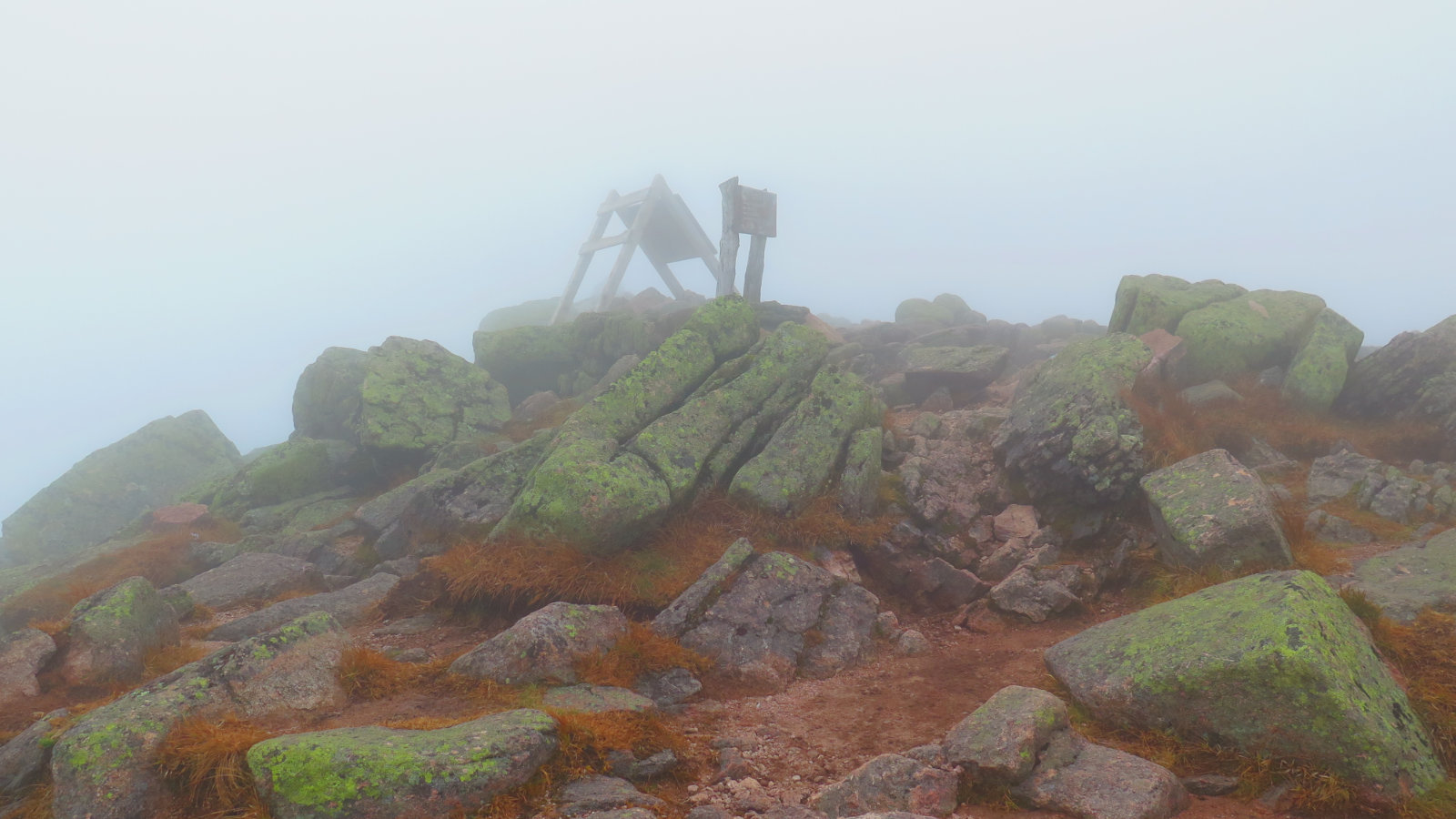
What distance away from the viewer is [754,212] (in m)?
26.2

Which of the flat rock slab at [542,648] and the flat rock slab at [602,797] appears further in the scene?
the flat rock slab at [542,648]

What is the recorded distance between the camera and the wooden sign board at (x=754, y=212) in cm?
2561

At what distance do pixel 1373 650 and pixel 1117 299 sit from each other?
14751 mm

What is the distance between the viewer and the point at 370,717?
728cm

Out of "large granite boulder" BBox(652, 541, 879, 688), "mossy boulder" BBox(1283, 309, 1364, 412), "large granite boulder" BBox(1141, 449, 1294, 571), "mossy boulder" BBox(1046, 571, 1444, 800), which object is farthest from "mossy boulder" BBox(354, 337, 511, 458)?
"mossy boulder" BBox(1283, 309, 1364, 412)

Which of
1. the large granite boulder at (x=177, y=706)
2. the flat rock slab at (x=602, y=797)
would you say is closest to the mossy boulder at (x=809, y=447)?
the flat rock slab at (x=602, y=797)

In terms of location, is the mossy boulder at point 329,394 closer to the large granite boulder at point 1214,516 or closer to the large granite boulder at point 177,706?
the large granite boulder at point 177,706

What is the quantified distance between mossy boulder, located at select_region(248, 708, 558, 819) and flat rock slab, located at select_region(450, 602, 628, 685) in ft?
7.20

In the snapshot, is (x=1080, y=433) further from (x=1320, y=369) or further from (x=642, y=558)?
(x=642, y=558)

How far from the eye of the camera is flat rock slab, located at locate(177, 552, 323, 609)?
1308cm

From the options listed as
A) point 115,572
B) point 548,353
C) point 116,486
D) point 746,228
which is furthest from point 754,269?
point 116,486

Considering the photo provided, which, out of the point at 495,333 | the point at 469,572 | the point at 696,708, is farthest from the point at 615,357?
the point at 696,708

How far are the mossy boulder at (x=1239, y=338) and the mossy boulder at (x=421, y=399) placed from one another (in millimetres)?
19343

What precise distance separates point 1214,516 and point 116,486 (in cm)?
3546
